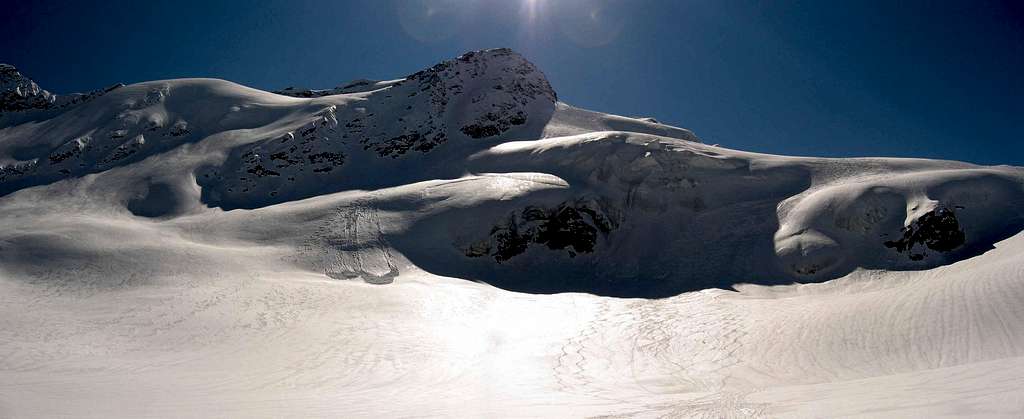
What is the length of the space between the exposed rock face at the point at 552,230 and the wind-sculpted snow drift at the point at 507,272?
14cm

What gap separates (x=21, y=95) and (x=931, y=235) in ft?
342

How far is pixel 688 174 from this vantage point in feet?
116

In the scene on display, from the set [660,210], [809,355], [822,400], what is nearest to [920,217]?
[660,210]

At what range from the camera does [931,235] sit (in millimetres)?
23516

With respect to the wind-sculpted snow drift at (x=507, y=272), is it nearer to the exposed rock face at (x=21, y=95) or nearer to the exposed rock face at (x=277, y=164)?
the exposed rock face at (x=277, y=164)

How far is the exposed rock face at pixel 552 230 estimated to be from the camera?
31.8 meters

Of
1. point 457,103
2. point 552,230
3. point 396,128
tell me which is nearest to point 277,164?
point 396,128

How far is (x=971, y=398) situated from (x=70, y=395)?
13.8m

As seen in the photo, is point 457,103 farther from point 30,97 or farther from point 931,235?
point 30,97

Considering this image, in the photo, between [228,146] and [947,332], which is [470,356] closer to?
[947,332]

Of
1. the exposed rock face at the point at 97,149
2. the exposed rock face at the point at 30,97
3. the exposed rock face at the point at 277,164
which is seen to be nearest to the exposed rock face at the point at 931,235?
the exposed rock face at the point at 277,164

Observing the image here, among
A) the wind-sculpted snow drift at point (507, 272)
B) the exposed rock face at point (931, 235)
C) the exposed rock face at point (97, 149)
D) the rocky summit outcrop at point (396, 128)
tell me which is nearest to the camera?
the wind-sculpted snow drift at point (507, 272)

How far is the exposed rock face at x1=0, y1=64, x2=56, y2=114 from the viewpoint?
72.8m

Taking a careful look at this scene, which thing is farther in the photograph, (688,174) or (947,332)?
(688,174)
